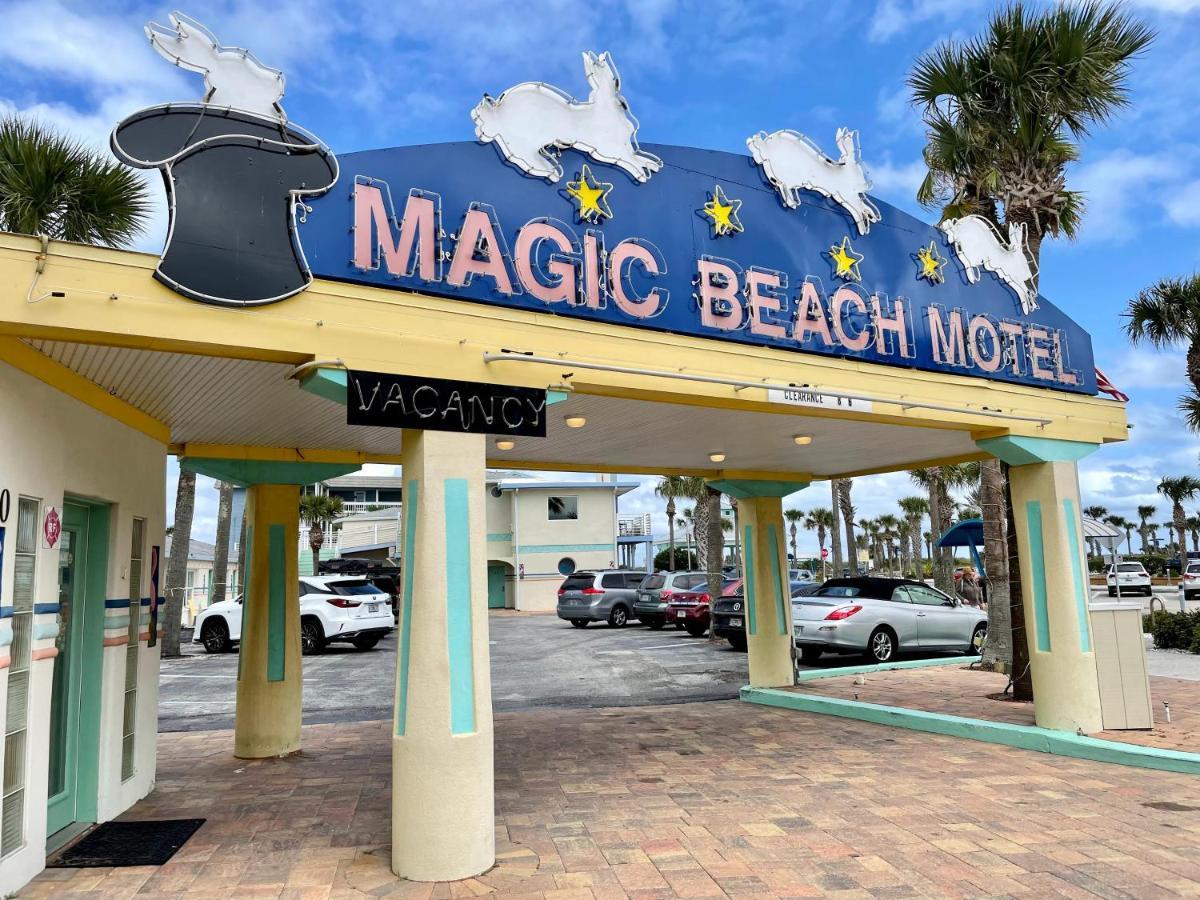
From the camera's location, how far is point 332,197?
5094mm

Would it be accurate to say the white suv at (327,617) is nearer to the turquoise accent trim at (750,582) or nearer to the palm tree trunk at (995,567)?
the turquoise accent trim at (750,582)

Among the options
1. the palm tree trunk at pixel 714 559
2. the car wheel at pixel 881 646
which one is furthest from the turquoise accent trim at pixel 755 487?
the palm tree trunk at pixel 714 559

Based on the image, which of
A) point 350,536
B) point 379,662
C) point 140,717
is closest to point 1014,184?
point 140,717

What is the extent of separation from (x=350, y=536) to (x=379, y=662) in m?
30.7

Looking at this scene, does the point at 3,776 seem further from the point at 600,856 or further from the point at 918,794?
the point at 918,794

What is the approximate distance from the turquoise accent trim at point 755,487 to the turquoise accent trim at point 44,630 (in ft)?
25.6

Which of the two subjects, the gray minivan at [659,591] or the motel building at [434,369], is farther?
the gray minivan at [659,591]

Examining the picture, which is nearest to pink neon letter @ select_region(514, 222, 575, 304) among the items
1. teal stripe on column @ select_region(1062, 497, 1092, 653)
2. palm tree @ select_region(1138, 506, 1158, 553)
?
teal stripe on column @ select_region(1062, 497, 1092, 653)

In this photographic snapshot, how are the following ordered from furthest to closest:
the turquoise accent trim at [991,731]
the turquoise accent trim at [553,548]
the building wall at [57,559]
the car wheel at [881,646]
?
the turquoise accent trim at [553,548] → the car wheel at [881,646] → the turquoise accent trim at [991,731] → the building wall at [57,559]

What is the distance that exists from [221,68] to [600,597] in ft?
69.9

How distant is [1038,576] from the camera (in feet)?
28.1

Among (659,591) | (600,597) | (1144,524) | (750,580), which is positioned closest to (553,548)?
(600,597)

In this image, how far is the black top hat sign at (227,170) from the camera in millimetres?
4617

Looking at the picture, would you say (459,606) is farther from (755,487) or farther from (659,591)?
(659,591)
